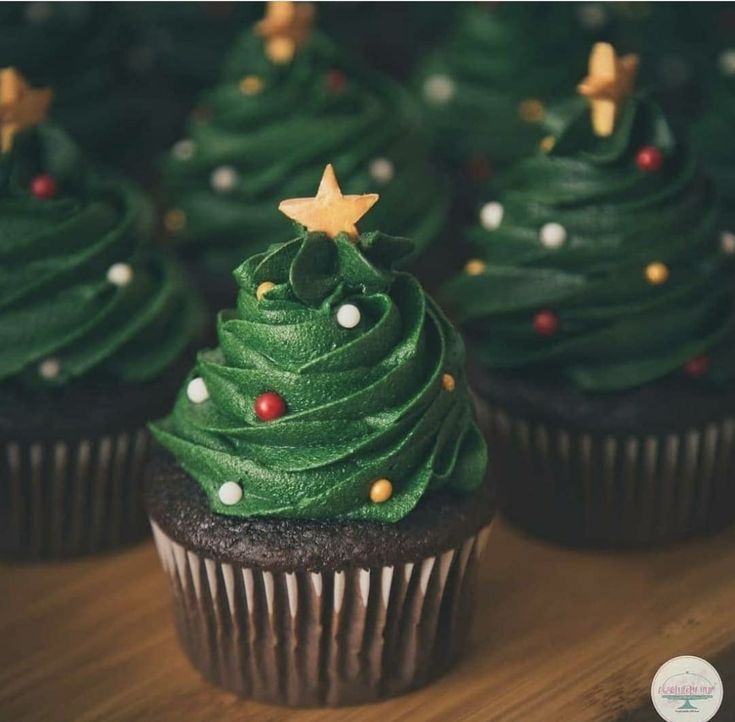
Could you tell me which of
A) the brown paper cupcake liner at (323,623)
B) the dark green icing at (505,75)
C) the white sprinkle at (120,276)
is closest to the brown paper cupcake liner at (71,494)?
the white sprinkle at (120,276)

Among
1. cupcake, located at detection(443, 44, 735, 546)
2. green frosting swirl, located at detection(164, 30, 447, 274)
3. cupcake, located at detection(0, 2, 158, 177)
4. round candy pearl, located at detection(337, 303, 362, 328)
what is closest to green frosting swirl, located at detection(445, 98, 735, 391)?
cupcake, located at detection(443, 44, 735, 546)

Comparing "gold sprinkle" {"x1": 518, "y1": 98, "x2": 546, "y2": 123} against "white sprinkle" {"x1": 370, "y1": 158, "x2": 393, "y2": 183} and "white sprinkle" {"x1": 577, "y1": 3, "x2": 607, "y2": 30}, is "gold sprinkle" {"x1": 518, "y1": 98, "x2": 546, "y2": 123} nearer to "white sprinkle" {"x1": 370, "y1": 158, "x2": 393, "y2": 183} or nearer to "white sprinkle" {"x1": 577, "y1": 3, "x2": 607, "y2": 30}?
"white sprinkle" {"x1": 577, "y1": 3, "x2": 607, "y2": 30}

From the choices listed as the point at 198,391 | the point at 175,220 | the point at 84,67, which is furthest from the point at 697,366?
the point at 84,67

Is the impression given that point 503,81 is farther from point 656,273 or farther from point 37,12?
point 656,273

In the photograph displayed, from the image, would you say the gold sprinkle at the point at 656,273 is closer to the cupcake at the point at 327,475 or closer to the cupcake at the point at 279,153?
the cupcake at the point at 327,475

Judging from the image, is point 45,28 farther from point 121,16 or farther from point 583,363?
point 583,363

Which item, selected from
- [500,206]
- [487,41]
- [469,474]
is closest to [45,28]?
[487,41]

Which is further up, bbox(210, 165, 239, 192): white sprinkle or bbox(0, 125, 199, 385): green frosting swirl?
bbox(0, 125, 199, 385): green frosting swirl
